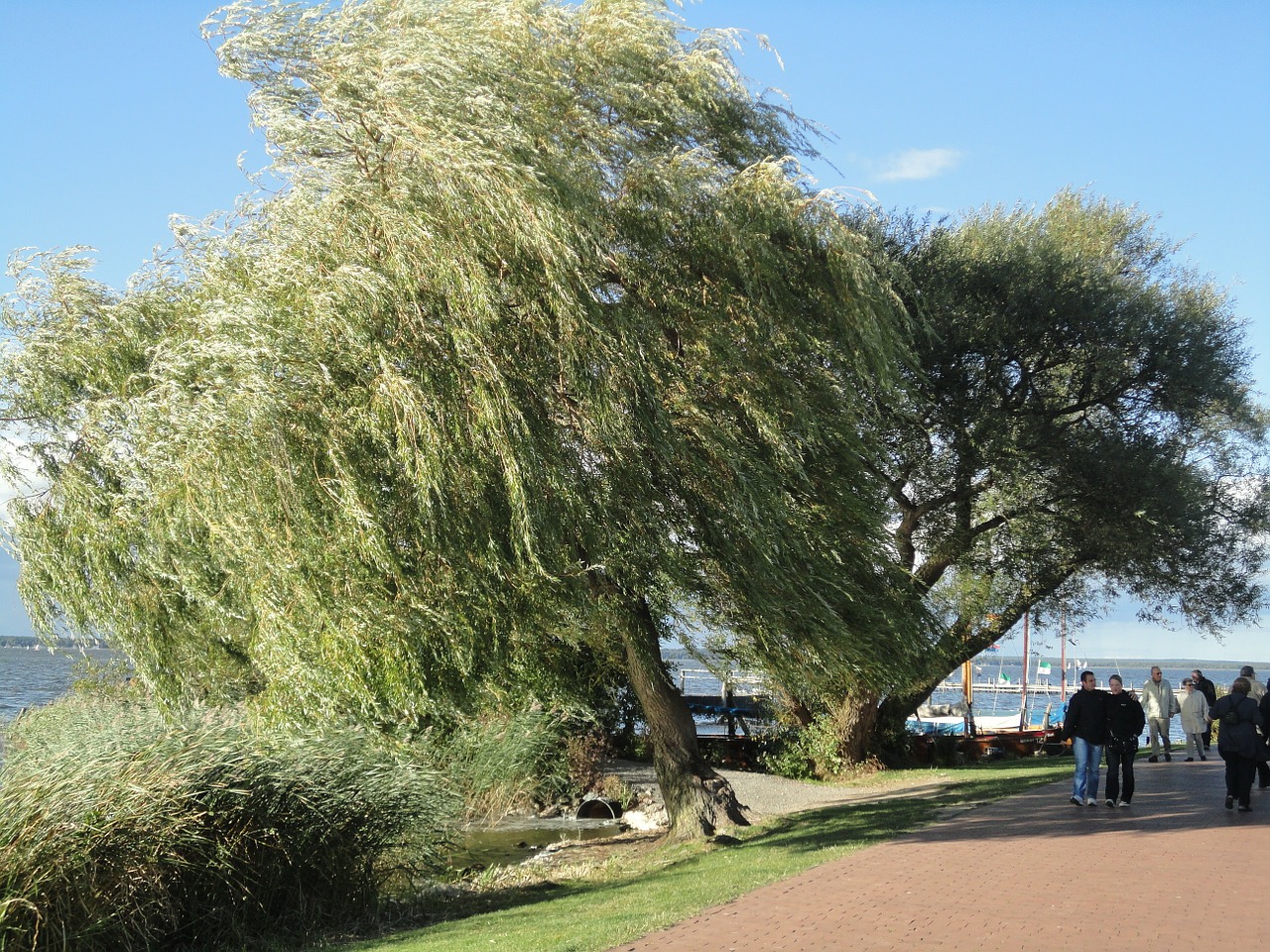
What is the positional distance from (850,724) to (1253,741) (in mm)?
9713

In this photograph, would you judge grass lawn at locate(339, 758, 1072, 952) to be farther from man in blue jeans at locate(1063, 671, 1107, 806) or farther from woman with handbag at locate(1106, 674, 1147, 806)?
woman with handbag at locate(1106, 674, 1147, 806)

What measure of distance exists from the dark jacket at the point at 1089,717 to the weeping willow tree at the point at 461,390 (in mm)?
2389

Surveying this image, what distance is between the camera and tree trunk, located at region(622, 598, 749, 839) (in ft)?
44.0

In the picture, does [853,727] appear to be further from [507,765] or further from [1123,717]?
[1123,717]

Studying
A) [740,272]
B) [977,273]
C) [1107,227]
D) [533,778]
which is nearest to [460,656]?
[740,272]

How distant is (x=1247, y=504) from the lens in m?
20.1

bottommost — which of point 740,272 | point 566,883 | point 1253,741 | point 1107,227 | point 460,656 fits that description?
point 566,883

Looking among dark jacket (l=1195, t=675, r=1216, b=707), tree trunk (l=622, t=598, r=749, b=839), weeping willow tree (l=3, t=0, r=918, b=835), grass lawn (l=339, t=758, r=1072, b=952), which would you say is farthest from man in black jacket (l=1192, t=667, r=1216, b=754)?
tree trunk (l=622, t=598, r=749, b=839)

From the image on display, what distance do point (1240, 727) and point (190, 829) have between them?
11.3m

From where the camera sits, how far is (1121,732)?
1318cm

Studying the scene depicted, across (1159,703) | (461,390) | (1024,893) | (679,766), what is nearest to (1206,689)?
(1159,703)

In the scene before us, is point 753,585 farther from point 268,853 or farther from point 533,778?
point 533,778

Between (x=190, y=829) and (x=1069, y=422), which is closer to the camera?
(x=190, y=829)

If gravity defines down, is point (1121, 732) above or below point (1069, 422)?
below
